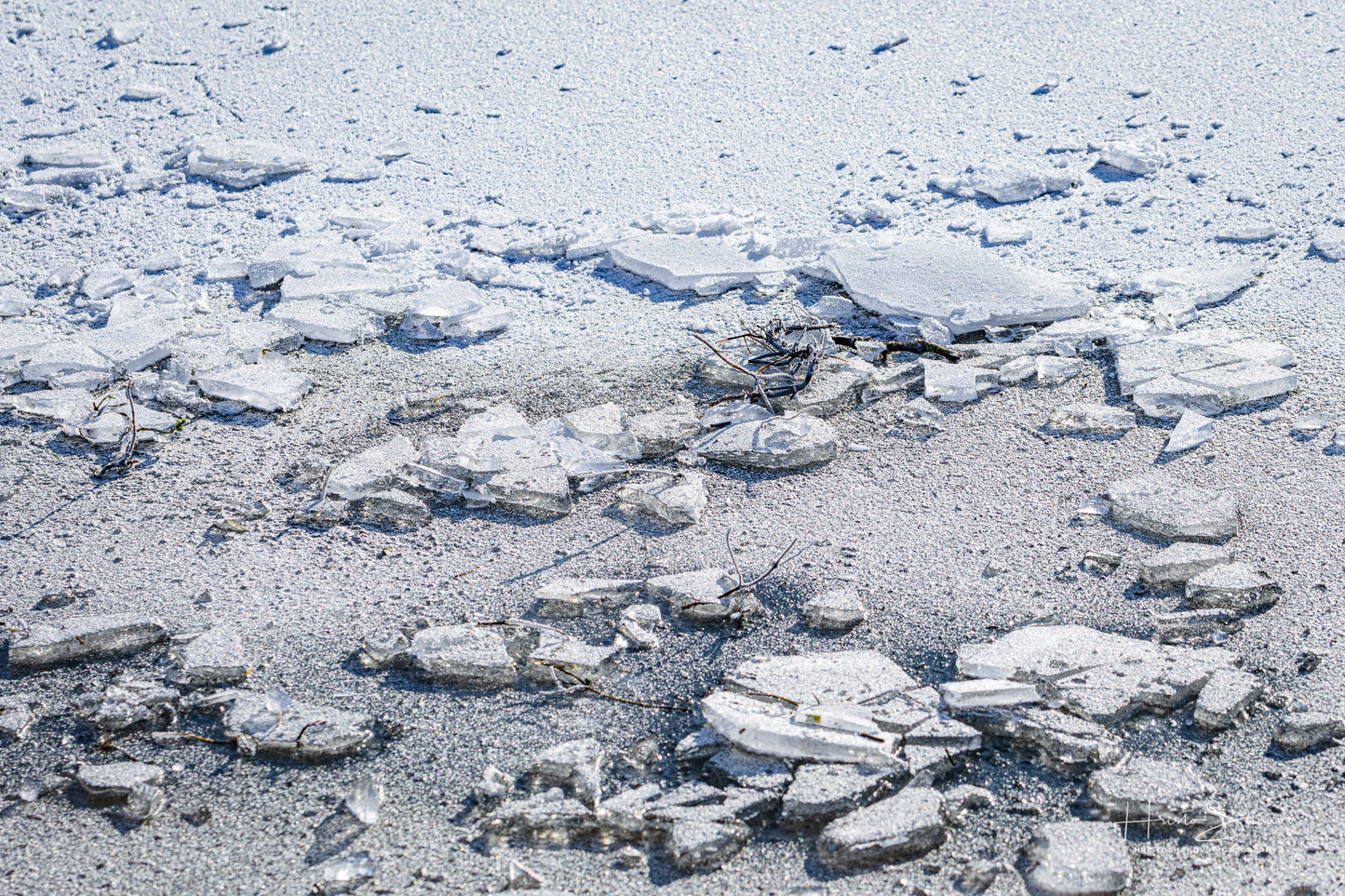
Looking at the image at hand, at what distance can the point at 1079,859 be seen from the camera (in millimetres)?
2285

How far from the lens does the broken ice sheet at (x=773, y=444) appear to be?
3.82 metres

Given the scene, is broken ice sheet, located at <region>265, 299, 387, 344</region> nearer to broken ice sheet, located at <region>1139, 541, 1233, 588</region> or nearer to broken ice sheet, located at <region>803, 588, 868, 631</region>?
broken ice sheet, located at <region>803, 588, 868, 631</region>

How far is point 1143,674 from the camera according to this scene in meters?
2.76

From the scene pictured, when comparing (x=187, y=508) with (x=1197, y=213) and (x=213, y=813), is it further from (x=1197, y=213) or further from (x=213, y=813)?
(x=1197, y=213)

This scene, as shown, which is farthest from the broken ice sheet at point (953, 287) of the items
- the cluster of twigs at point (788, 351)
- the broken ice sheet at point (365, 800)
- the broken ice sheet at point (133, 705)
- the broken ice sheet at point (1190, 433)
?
the broken ice sheet at point (133, 705)

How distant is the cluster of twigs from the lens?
4.19m

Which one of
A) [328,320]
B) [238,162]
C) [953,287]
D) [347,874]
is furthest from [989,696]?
[238,162]

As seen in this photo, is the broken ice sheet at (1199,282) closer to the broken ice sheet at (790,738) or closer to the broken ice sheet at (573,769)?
the broken ice sheet at (790,738)

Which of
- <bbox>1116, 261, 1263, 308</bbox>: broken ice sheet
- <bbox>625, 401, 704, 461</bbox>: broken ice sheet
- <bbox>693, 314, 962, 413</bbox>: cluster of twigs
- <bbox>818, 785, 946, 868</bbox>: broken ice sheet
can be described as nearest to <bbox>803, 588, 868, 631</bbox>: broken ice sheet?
<bbox>818, 785, 946, 868</bbox>: broken ice sheet

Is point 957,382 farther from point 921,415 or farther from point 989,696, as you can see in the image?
point 989,696

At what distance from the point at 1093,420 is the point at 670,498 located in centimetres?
161

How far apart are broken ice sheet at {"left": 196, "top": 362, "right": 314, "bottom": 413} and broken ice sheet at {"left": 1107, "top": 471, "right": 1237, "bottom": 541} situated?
298cm

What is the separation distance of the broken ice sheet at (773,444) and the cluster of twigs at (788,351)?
0.18m

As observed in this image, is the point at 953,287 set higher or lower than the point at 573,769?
higher
